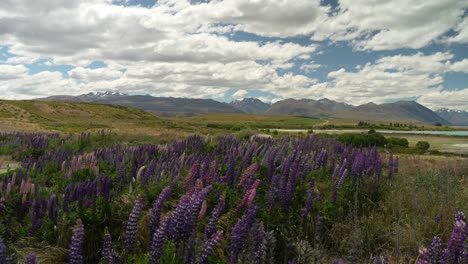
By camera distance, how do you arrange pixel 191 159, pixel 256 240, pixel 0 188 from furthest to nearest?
1. pixel 191 159
2. pixel 0 188
3. pixel 256 240

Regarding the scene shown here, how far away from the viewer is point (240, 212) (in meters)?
5.14

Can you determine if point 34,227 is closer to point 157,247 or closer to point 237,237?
point 157,247

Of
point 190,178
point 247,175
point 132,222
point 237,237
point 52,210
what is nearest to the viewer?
point 237,237

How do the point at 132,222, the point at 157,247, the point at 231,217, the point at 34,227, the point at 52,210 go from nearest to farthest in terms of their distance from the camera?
the point at 157,247 < the point at 132,222 < the point at 34,227 < the point at 52,210 < the point at 231,217

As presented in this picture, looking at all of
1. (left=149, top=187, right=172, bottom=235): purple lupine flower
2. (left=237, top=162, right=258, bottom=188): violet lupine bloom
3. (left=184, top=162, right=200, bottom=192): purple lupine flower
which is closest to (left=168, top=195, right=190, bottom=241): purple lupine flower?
(left=149, top=187, right=172, bottom=235): purple lupine flower

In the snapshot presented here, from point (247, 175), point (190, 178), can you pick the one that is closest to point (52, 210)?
point (190, 178)

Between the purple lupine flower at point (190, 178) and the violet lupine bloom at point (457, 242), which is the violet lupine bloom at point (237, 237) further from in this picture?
the purple lupine flower at point (190, 178)

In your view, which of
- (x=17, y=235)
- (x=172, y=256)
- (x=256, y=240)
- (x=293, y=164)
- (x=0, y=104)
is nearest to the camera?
(x=256, y=240)

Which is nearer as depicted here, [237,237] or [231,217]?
[237,237]

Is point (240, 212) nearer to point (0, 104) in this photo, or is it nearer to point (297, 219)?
point (297, 219)

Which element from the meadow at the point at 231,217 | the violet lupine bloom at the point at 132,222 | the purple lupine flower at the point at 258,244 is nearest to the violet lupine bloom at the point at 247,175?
the meadow at the point at 231,217

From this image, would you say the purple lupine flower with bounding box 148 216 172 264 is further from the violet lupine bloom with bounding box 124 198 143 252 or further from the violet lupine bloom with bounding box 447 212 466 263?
the violet lupine bloom with bounding box 447 212 466 263

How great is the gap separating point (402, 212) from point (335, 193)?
4.57 feet

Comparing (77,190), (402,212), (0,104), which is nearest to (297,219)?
(402,212)
